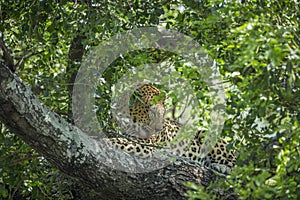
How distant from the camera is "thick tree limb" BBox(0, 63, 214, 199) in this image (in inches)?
130

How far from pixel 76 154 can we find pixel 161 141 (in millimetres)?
1467

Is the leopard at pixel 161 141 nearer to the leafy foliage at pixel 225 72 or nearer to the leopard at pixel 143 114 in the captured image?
the leopard at pixel 143 114

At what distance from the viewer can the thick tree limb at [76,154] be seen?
130 inches

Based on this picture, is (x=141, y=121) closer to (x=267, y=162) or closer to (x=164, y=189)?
(x=164, y=189)

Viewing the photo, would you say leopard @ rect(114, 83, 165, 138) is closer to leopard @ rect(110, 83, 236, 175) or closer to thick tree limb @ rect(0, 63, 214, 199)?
leopard @ rect(110, 83, 236, 175)

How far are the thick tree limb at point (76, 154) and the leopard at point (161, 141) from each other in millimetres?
379

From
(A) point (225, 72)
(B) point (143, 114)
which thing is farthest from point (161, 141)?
(A) point (225, 72)

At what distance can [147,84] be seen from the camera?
5402mm

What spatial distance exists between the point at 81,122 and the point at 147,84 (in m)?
1.15

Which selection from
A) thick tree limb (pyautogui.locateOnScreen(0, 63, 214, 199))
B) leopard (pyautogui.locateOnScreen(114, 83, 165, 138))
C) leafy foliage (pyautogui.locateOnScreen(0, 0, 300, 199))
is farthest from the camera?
Answer: leopard (pyautogui.locateOnScreen(114, 83, 165, 138))

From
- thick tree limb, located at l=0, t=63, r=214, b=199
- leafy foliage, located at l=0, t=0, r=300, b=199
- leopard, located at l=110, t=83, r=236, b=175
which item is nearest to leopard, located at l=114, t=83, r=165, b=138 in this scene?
leopard, located at l=110, t=83, r=236, b=175

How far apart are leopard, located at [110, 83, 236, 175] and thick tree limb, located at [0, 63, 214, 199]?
0.38 m

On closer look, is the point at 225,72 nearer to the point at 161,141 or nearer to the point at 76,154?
the point at 76,154

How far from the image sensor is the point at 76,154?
3.52 meters
